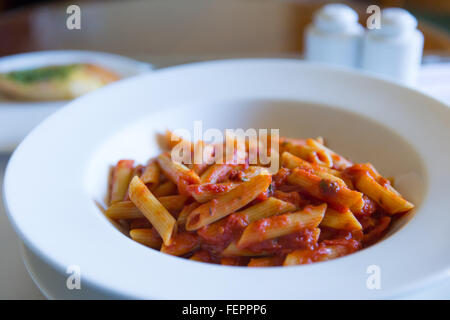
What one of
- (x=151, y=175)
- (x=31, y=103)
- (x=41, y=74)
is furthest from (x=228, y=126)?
(x=41, y=74)

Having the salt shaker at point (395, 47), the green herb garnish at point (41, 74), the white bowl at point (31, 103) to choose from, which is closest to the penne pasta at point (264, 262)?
the white bowl at point (31, 103)

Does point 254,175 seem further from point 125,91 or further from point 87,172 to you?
point 125,91

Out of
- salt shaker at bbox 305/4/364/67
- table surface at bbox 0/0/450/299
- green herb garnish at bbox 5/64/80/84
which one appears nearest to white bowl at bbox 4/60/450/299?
salt shaker at bbox 305/4/364/67

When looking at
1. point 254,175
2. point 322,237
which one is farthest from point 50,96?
point 322,237

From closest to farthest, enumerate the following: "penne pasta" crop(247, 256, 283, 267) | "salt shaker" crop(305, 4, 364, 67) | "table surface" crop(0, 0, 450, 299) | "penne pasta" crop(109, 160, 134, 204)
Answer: "penne pasta" crop(247, 256, 283, 267) → "penne pasta" crop(109, 160, 134, 204) → "salt shaker" crop(305, 4, 364, 67) → "table surface" crop(0, 0, 450, 299)

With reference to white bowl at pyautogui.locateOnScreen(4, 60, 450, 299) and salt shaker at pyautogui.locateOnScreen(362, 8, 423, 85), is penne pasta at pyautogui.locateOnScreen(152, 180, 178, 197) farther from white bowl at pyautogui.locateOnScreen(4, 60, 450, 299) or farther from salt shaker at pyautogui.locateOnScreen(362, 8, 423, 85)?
salt shaker at pyautogui.locateOnScreen(362, 8, 423, 85)
